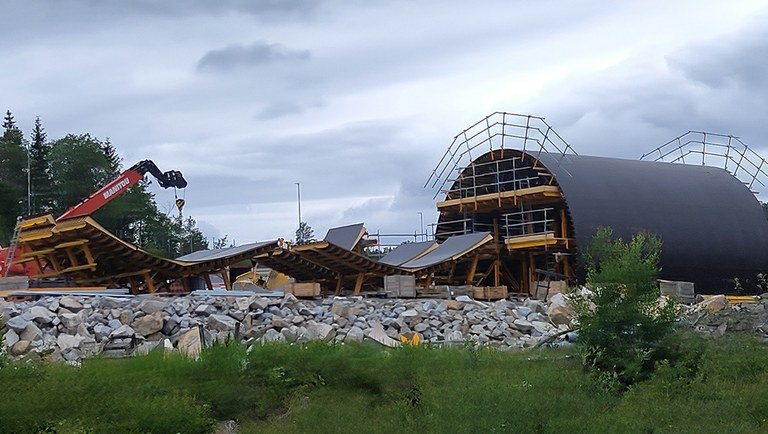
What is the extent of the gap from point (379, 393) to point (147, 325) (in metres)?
8.50

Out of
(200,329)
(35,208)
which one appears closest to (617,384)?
(200,329)

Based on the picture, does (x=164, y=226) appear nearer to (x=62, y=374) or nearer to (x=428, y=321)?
(x=428, y=321)

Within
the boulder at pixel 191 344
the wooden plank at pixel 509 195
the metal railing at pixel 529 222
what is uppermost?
the wooden plank at pixel 509 195

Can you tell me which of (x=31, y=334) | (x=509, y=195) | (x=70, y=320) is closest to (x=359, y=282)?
(x=509, y=195)

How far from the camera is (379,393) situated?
36.6ft

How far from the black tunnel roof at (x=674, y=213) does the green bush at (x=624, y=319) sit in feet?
60.4

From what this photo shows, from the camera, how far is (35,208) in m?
53.3

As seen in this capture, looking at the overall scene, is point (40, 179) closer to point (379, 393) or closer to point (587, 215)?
point (587, 215)

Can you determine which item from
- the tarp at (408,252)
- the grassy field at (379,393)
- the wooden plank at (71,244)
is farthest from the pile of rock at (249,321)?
the tarp at (408,252)

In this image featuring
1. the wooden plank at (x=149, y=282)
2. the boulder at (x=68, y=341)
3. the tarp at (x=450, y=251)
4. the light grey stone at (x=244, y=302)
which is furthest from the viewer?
the tarp at (x=450, y=251)

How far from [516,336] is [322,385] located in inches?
402

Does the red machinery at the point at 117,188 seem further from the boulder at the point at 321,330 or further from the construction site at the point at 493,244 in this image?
the boulder at the point at 321,330

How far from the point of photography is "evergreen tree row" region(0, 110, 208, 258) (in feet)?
181

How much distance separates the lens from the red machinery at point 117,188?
87.6 ft
